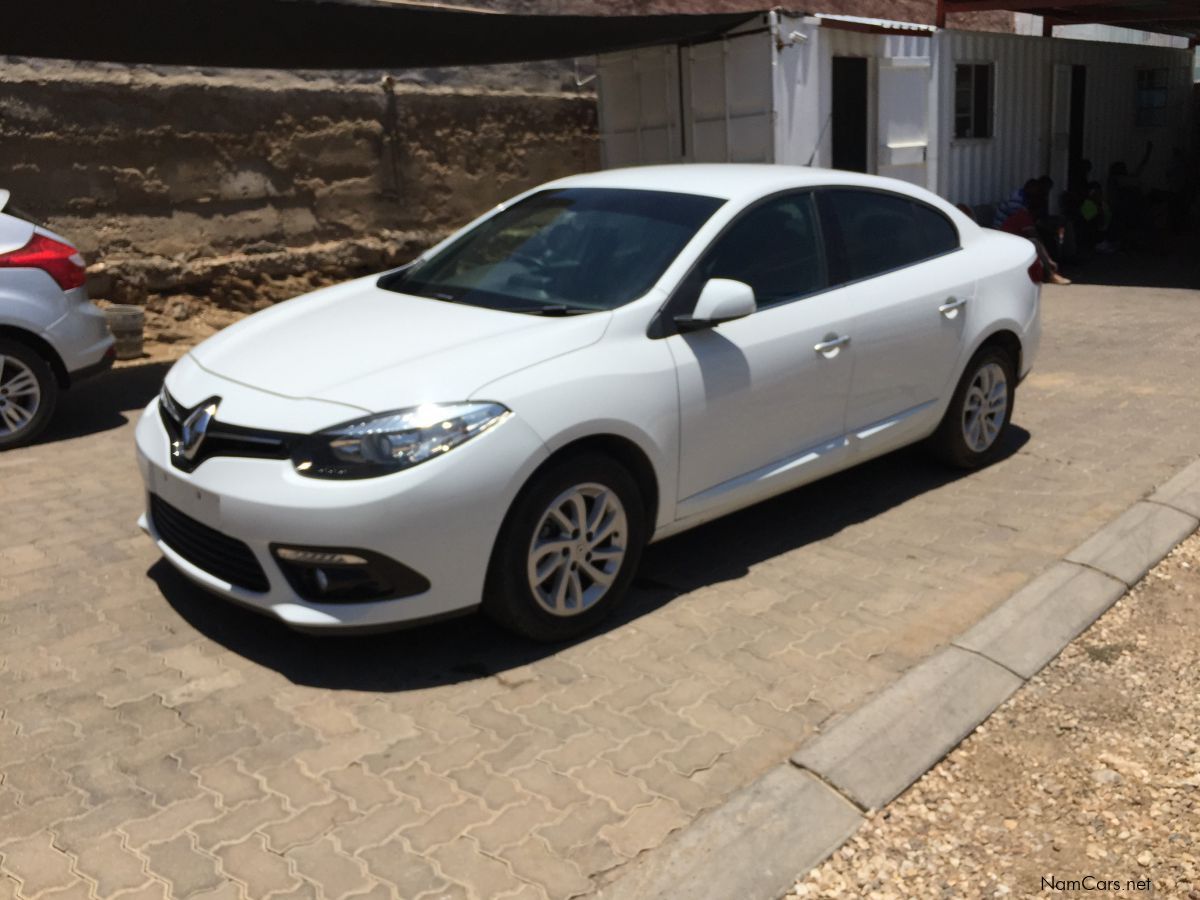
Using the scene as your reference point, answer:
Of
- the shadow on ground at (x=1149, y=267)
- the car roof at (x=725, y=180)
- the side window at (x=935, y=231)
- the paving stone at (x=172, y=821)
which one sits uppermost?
the car roof at (x=725, y=180)

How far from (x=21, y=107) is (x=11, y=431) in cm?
386

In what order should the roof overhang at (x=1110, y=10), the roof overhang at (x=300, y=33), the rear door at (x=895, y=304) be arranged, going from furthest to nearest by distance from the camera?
the roof overhang at (x=1110, y=10), the roof overhang at (x=300, y=33), the rear door at (x=895, y=304)

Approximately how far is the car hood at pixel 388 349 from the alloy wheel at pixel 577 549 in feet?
1.70

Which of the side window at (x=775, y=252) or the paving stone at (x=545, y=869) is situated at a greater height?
the side window at (x=775, y=252)

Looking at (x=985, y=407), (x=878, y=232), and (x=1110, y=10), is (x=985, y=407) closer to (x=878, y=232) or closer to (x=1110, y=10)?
(x=878, y=232)

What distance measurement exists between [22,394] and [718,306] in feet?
15.3

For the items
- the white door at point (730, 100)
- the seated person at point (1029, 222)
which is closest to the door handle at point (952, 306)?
the white door at point (730, 100)

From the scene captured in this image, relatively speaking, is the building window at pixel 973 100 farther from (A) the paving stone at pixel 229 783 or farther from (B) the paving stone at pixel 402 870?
(B) the paving stone at pixel 402 870

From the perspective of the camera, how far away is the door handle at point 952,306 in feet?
17.9

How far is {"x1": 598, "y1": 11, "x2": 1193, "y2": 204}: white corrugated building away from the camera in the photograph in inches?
441

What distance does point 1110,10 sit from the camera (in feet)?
52.5

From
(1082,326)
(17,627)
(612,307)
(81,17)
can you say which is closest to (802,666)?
(612,307)

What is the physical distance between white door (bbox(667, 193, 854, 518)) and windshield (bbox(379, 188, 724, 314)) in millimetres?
213

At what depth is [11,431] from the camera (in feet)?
22.6
